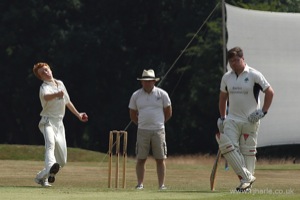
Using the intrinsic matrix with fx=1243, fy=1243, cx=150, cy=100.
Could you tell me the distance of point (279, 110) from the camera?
93.1ft

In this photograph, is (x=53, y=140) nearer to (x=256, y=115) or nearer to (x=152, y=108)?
(x=152, y=108)

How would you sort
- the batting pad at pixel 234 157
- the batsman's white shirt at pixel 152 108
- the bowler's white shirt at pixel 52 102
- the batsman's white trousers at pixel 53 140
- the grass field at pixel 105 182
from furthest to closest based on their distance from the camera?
Result: the batsman's white shirt at pixel 152 108
the bowler's white shirt at pixel 52 102
the batsman's white trousers at pixel 53 140
the batting pad at pixel 234 157
the grass field at pixel 105 182

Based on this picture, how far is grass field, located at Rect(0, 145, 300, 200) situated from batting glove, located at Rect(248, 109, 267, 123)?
2.84 ft

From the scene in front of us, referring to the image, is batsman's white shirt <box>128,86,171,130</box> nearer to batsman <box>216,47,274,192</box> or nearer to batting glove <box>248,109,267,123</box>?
batsman <box>216,47,274,192</box>

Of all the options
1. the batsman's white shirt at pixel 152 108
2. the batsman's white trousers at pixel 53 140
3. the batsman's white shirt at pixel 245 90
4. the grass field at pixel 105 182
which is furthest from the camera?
the batsman's white shirt at pixel 152 108

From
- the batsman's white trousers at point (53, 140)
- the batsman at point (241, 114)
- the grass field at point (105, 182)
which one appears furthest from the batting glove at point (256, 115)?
the batsman's white trousers at point (53, 140)

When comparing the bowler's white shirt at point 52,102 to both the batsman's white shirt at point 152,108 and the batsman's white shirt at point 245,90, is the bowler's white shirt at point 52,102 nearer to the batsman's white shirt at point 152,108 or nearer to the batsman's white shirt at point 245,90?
the batsman's white shirt at point 152,108

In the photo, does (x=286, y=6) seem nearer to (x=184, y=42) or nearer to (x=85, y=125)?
(x=184, y=42)

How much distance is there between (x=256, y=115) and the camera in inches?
571

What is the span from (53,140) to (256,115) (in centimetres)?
291

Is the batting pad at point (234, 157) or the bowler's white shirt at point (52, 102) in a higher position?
the bowler's white shirt at point (52, 102)

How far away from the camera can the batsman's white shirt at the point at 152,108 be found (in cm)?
1700

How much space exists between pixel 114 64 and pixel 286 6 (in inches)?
329

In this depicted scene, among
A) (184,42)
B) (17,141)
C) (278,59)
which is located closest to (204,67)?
(184,42)
